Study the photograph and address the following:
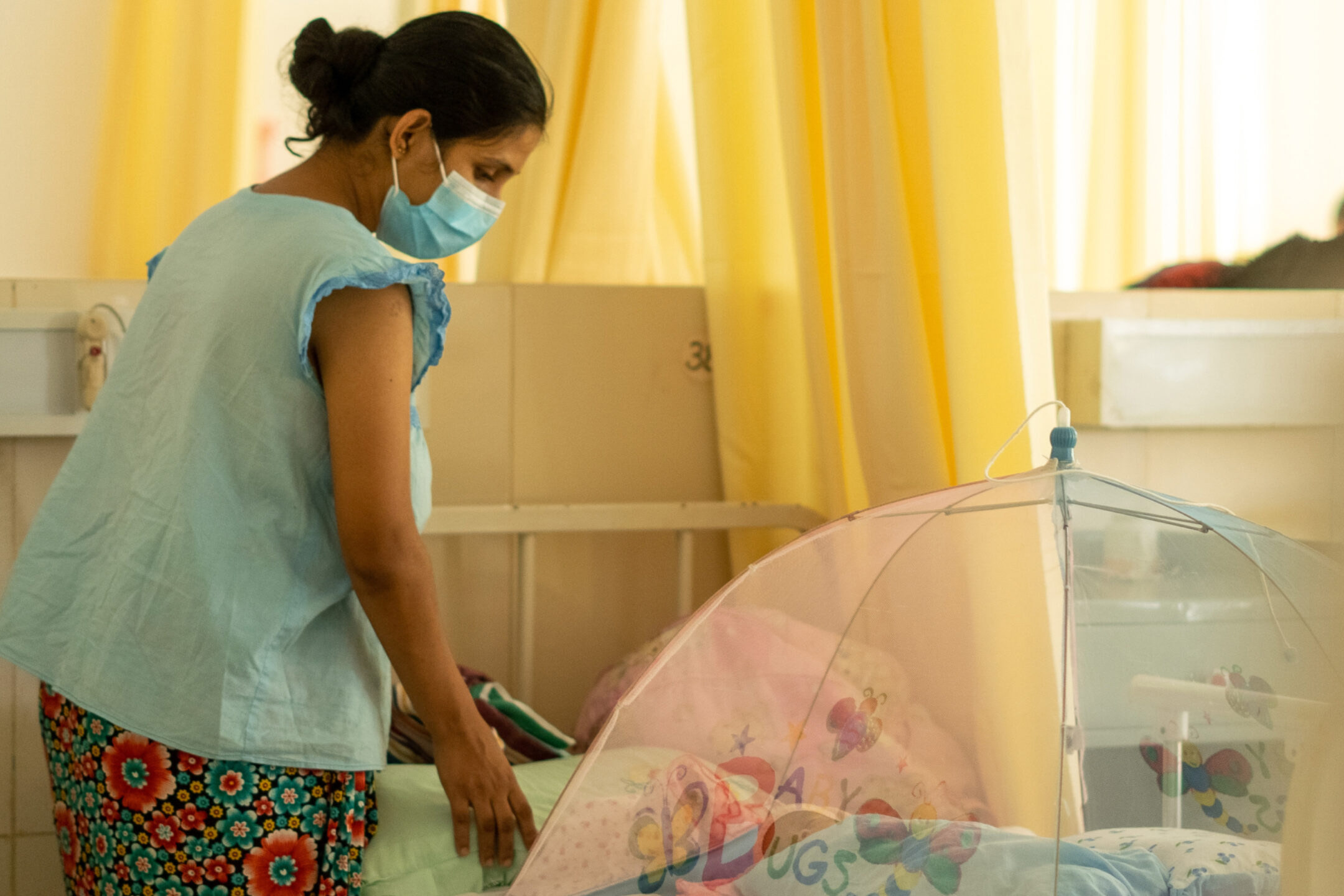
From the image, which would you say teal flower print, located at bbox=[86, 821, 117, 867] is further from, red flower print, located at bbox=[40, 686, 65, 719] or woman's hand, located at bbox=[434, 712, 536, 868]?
woman's hand, located at bbox=[434, 712, 536, 868]

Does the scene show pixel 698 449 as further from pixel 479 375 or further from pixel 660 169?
pixel 660 169

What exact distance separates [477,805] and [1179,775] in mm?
626

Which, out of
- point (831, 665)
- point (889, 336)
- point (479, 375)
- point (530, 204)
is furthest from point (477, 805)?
point (530, 204)

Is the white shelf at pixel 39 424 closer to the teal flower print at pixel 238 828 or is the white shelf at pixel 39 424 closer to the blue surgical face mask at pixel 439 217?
the blue surgical face mask at pixel 439 217

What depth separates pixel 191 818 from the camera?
1023mm

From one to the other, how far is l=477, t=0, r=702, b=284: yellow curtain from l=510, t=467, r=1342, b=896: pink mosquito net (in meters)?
0.99

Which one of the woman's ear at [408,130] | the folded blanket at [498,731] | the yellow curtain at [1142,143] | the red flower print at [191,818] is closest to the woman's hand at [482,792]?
the red flower print at [191,818]

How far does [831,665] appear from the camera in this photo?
1.01 metres

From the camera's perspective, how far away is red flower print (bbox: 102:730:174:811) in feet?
3.36

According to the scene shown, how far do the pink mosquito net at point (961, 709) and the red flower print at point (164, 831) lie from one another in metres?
0.31

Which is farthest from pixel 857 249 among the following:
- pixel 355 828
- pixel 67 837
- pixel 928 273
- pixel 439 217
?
pixel 67 837

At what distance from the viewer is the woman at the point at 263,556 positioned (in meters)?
0.99

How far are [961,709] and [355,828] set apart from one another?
0.58 metres

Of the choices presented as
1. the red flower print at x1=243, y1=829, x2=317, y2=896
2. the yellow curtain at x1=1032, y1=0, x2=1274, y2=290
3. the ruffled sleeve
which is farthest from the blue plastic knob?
the yellow curtain at x1=1032, y1=0, x2=1274, y2=290
